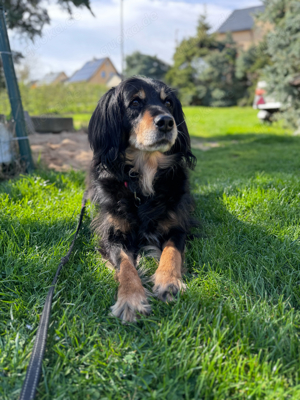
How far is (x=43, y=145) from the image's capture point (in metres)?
6.14

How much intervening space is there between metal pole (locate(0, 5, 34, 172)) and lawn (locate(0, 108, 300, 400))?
137 cm

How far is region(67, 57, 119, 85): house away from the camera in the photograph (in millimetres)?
18016

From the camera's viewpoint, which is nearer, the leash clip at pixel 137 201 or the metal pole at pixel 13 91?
the leash clip at pixel 137 201

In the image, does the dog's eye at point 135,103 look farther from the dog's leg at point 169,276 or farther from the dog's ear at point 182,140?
the dog's leg at point 169,276

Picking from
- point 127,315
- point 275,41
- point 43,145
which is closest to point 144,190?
point 127,315

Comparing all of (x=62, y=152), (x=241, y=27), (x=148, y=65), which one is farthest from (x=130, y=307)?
(x=241, y=27)

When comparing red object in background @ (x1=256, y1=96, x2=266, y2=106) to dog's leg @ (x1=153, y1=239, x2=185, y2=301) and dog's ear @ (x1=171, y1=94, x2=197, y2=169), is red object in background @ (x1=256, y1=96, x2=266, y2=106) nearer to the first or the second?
dog's ear @ (x1=171, y1=94, x2=197, y2=169)

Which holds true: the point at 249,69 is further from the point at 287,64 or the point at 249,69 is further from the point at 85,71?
the point at 287,64

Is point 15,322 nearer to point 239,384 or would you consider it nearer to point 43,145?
point 239,384

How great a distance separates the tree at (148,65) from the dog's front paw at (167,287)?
32395 mm

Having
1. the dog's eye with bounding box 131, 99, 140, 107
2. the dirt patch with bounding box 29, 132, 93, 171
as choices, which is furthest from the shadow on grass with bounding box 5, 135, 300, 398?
the dirt patch with bounding box 29, 132, 93, 171

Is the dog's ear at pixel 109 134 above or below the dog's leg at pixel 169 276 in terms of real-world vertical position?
above

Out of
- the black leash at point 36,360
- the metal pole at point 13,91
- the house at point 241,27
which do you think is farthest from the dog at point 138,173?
the house at point 241,27

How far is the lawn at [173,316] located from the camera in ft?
4.11
